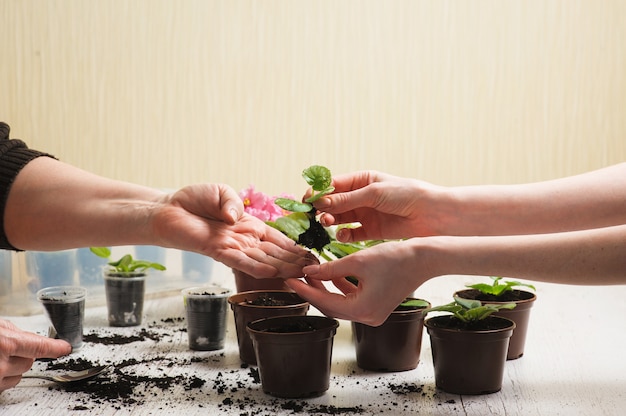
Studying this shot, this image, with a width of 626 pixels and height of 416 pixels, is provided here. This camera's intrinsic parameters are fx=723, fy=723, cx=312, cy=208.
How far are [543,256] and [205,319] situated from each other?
0.77m

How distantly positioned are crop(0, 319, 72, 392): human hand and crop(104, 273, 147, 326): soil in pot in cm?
52

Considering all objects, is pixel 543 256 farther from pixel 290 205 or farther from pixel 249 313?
pixel 249 313

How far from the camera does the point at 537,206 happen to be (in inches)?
64.1

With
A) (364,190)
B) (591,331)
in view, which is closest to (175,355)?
(364,190)

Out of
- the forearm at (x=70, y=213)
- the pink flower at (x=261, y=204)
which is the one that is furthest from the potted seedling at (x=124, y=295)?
the pink flower at (x=261, y=204)

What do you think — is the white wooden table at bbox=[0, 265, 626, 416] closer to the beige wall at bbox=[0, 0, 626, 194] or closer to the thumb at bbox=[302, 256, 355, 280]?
the thumb at bbox=[302, 256, 355, 280]

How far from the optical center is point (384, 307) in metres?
1.35

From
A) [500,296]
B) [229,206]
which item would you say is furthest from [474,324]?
[229,206]

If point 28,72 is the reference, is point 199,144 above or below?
below

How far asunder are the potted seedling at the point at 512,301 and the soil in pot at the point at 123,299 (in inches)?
32.5

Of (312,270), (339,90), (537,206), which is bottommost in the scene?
(312,270)

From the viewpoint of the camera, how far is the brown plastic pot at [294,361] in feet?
4.31

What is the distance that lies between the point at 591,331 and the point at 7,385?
4.52 ft

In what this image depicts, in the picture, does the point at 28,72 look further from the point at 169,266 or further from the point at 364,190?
the point at 364,190
